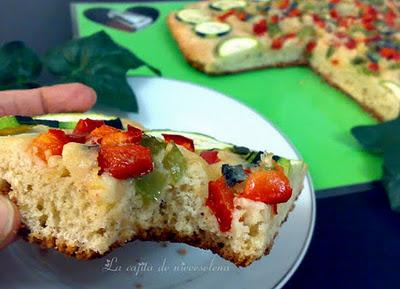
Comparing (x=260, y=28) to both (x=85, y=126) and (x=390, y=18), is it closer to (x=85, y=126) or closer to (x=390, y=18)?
(x=390, y=18)

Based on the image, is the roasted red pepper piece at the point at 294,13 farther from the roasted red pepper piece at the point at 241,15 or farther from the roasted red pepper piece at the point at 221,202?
the roasted red pepper piece at the point at 221,202

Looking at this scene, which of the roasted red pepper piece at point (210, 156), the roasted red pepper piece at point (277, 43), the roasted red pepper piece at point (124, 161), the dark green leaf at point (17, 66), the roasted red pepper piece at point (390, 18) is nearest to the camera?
the roasted red pepper piece at point (124, 161)

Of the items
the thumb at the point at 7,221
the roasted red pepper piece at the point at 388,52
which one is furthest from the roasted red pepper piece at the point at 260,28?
the thumb at the point at 7,221

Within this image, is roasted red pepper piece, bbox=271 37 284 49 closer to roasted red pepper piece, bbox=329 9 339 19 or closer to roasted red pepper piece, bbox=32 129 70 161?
roasted red pepper piece, bbox=329 9 339 19

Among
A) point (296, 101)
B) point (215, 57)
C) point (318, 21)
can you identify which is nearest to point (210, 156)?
point (296, 101)

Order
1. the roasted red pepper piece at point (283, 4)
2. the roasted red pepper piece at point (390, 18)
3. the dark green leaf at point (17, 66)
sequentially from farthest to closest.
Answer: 1. the roasted red pepper piece at point (283, 4)
2. the roasted red pepper piece at point (390, 18)
3. the dark green leaf at point (17, 66)

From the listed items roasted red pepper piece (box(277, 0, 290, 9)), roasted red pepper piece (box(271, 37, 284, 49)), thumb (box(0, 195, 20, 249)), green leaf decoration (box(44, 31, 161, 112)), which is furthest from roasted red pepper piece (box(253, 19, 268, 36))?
thumb (box(0, 195, 20, 249))
